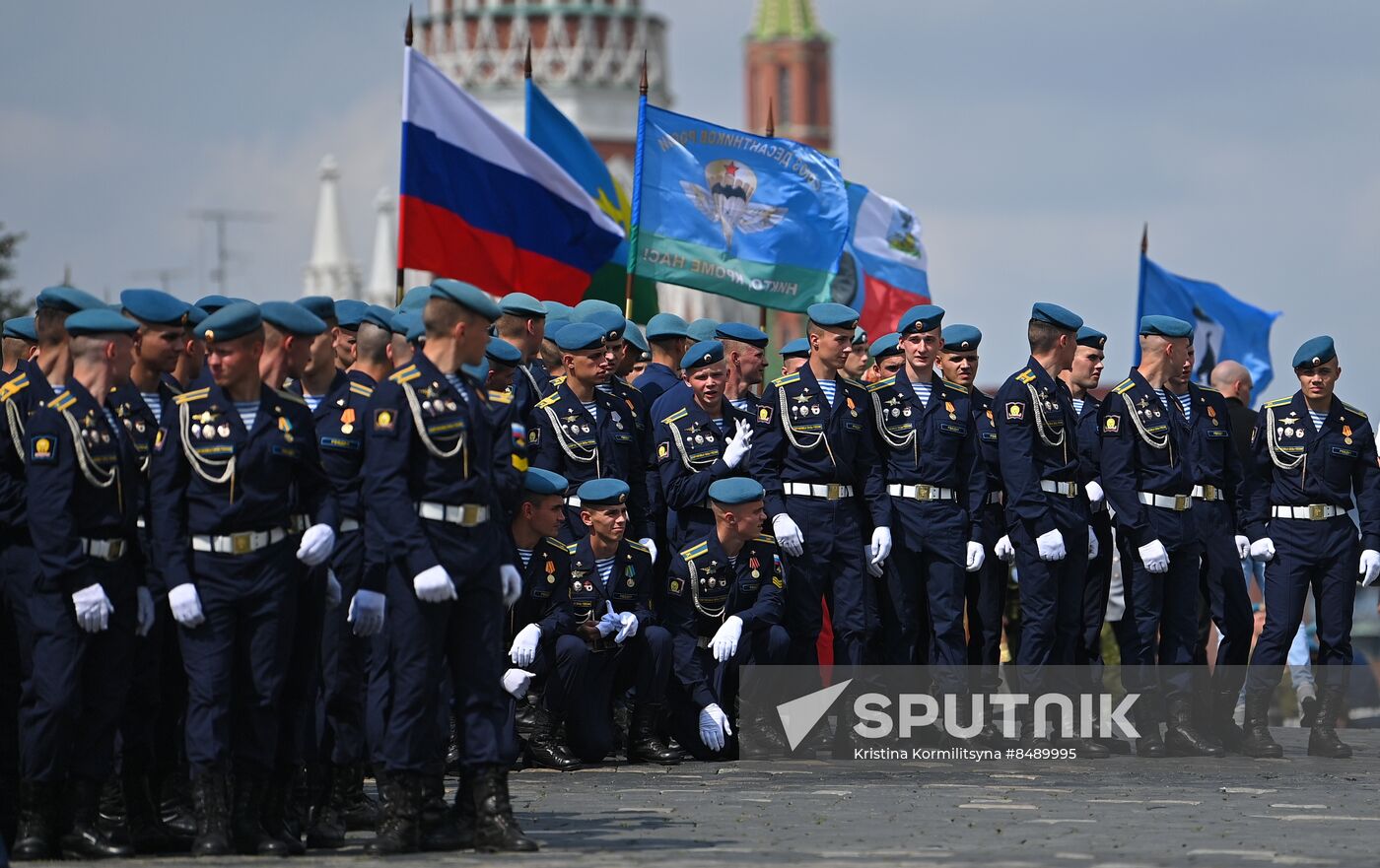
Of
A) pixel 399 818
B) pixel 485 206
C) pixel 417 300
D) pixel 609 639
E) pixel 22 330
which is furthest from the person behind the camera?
pixel 485 206

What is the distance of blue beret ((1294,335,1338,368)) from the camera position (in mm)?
14461

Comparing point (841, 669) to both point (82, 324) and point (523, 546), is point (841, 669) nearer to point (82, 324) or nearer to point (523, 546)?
point (523, 546)

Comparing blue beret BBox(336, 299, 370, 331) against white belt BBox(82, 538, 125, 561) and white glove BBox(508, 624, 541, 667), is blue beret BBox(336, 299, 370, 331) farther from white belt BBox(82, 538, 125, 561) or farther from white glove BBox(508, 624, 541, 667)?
white belt BBox(82, 538, 125, 561)

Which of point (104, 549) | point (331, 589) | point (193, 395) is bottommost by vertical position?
point (331, 589)

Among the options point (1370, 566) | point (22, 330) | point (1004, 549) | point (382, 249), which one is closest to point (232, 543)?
point (22, 330)

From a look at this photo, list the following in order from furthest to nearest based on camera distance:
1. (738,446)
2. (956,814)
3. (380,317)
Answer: (738,446), (380,317), (956,814)

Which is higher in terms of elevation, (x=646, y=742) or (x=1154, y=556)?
(x=1154, y=556)

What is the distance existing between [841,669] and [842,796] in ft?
7.19

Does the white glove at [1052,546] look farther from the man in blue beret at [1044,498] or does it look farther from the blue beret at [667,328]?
the blue beret at [667,328]

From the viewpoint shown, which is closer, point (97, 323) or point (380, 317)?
point (97, 323)

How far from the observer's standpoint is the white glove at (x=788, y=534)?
13.6 meters

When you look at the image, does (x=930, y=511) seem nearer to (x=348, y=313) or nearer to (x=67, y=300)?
(x=348, y=313)

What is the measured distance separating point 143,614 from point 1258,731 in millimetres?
7058

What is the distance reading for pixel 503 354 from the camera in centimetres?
1251
